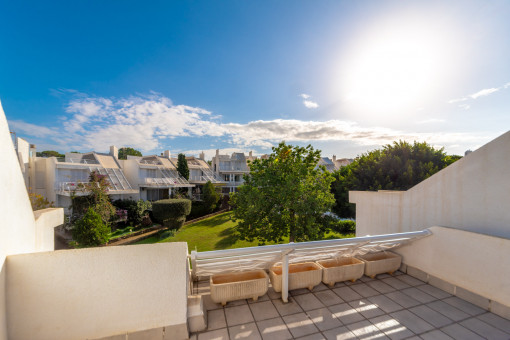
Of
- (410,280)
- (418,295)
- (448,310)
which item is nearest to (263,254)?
(418,295)

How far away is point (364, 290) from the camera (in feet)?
18.3

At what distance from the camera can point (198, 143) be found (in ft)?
106

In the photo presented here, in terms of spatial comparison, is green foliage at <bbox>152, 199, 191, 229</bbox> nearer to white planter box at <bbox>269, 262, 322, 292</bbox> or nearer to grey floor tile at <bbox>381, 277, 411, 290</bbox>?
white planter box at <bbox>269, 262, 322, 292</bbox>

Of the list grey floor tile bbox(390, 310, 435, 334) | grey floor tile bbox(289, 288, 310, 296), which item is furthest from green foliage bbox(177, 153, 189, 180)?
grey floor tile bbox(390, 310, 435, 334)

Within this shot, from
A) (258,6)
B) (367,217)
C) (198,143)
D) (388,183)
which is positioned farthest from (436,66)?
(198,143)

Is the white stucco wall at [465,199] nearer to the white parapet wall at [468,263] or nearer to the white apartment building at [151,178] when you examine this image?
the white parapet wall at [468,263]

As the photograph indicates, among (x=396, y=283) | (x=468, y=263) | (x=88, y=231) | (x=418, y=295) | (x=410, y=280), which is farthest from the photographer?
(x=88, y=231)

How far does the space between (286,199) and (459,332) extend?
6.85m

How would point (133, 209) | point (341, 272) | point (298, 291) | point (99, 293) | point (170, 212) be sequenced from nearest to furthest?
point (99, 293)
point (298, 291)
point (341, 272)
point (170, 212)
point (133, 209)

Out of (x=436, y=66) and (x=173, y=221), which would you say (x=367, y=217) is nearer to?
(x=436, y=66)

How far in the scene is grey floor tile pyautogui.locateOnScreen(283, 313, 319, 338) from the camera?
4.06 m

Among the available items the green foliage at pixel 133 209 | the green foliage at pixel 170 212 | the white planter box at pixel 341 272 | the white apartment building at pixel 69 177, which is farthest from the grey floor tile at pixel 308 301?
the white apartment building at pixel 69 177

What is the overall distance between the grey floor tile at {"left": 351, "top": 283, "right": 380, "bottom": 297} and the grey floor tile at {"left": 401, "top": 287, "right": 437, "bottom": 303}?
83 cm

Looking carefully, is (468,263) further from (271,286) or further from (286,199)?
(286,199)
